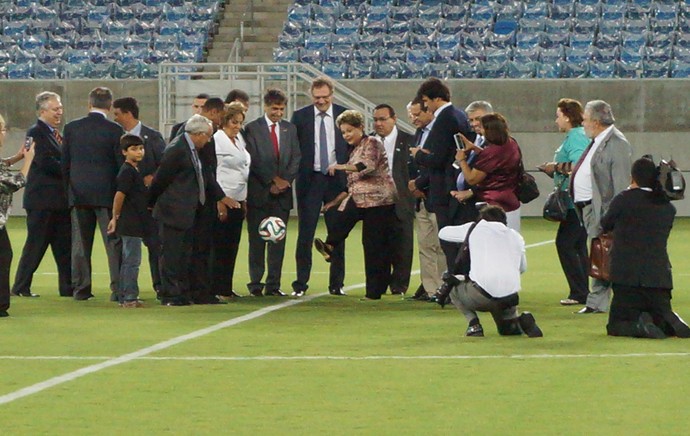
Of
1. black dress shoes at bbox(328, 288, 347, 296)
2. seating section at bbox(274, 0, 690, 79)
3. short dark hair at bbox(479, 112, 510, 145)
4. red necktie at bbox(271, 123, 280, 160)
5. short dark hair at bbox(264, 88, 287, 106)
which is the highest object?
seating section at bbox(274, 0, 690, 79)

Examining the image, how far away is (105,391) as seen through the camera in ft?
25.8

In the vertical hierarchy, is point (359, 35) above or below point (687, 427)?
above

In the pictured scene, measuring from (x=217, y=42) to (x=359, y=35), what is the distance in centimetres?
295

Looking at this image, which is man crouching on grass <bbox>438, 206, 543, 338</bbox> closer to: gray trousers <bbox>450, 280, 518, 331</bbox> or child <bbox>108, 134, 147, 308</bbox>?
gray trousers <bbox>450, 280, 518, 331</bbox>

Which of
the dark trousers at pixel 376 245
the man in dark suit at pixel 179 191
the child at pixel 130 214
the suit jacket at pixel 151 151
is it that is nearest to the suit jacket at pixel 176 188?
the man in dark suit at pixel 179 191

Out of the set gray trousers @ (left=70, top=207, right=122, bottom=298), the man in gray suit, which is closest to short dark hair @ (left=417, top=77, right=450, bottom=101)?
the man in gray suit

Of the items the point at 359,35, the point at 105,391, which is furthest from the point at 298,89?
the point at 105,391

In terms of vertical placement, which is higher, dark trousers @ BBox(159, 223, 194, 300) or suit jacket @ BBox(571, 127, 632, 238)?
suit jacket @ BBox(571, 127, 632, 238)

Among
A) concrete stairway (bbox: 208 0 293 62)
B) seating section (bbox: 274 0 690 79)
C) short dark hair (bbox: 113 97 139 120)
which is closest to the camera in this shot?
short dark hair (bbox: 113 97 139 120)

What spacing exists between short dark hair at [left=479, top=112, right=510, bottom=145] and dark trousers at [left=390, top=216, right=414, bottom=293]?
1893 millimetres

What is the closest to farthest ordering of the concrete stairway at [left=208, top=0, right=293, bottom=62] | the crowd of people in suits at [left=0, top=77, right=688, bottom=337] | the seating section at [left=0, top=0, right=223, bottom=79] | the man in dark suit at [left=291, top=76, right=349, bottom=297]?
the crowd of people in suits at [left=0, top=77, right=688, bottom=337], the man in dark suit at [left=291, top=76, right=349, bottom=297], the seating section at [left=0, top=0, right=223, bottom=79], the concrete stairway at [left=208, top=0, right=293, bottom=62]

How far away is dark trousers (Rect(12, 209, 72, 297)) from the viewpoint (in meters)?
13.6

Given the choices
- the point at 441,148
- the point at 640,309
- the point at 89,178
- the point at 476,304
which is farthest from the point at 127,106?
the point at 640,309

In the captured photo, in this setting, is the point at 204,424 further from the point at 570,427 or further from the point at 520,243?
the point at 520,243
